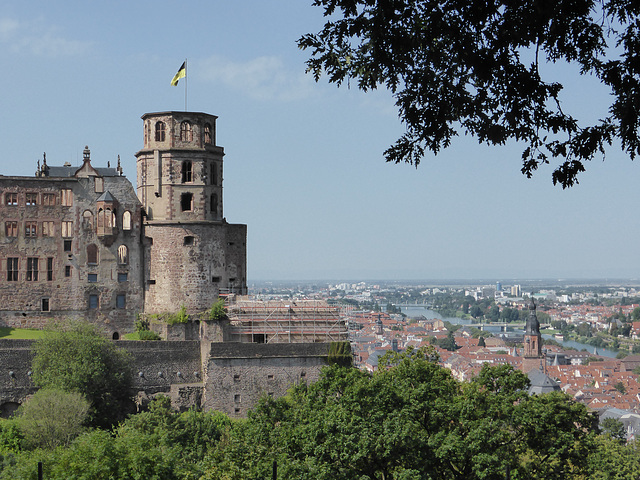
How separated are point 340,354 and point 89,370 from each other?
42.9ft

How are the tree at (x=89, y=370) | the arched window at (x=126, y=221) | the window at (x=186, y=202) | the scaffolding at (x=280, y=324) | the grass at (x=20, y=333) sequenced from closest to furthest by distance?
the tree at (x=89, y=370), the grass at (x=20, y=333), the scaffolding at (x=280, y=324), the window at (x=186, y=202), the arched window at (x=126, y=221)

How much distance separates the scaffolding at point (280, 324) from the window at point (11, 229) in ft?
41.6

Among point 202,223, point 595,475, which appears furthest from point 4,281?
point 595,475

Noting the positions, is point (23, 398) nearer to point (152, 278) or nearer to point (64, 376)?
point (64, 376)

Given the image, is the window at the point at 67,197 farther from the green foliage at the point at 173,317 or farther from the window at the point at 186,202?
the green foliage at the point at 173,317

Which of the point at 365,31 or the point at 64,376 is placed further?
the point at 64,376

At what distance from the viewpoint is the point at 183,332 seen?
5109 cm

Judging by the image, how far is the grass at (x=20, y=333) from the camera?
50094mm

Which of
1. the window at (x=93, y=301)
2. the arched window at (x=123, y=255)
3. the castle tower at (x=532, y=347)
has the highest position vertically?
the arched window at (x=123, y=255)

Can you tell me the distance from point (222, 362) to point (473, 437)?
21.0 meters

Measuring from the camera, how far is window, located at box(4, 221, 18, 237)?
51.8 meters

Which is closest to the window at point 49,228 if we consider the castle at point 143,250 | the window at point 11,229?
the castle at point 143,250

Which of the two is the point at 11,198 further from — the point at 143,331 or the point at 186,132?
the point at 143,331

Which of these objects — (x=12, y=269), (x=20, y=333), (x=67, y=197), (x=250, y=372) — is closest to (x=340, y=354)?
(x=250, y=372)
